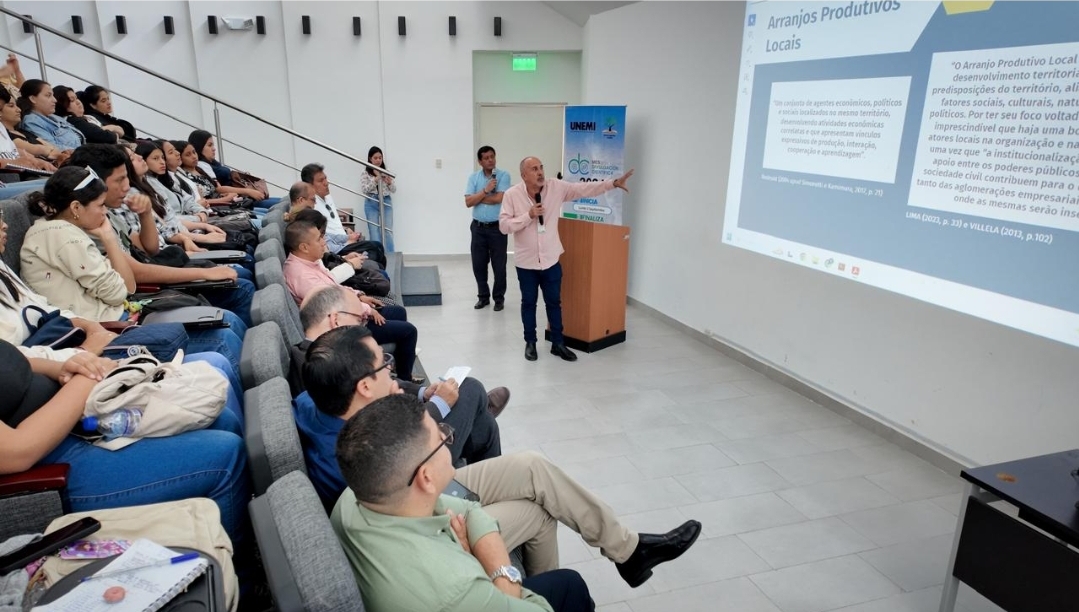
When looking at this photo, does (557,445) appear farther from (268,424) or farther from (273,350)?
(268,424)

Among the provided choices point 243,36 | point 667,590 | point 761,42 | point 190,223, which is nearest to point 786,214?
point 761,42

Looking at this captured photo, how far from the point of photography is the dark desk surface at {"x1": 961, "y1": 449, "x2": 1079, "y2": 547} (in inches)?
68.2

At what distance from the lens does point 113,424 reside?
1.64 meters

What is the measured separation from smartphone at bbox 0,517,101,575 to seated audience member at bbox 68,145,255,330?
57.6 inches

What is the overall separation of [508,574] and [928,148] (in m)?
3.06

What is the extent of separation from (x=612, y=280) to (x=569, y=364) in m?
0.79

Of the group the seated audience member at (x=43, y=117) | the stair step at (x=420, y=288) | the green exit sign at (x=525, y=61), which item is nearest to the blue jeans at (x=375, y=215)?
the stair step at (x=420, y=288)

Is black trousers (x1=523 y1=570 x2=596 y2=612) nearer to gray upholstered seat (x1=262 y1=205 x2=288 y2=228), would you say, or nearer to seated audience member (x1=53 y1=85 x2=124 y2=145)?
gray upholstered seat (x1=262 y1=205 x2=288 y2=228)

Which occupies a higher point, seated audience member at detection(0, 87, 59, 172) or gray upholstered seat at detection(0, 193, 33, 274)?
seated audience member at detection(0, 87, 59, 172)

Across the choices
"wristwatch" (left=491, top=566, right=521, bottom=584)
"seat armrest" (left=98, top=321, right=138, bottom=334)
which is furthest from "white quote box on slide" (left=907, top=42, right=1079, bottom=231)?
"seat armrest" (left=98, top=321, right=138, bottom=334)

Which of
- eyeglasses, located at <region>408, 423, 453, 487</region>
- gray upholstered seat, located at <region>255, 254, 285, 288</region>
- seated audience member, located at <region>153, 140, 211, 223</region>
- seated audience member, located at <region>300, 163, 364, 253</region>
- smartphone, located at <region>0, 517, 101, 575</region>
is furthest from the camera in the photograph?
seated audience member, located at <region>300, 163, 364, 253</region>

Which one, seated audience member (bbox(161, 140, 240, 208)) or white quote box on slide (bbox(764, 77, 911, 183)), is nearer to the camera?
white quote box on slide (bbox(764, 77, 911, 183))

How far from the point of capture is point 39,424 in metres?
1.54

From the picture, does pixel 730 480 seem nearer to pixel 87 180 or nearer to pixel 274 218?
pixel 87 180
